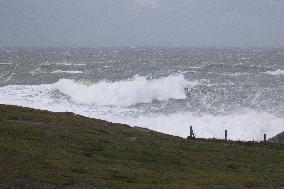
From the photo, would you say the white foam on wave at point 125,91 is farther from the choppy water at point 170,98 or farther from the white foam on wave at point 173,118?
the white foam on wave at point 173,118

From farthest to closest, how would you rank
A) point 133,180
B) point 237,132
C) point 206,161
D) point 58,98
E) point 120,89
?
point 120,89, point 58,98, point 237,132, point 206,161, point 133,180

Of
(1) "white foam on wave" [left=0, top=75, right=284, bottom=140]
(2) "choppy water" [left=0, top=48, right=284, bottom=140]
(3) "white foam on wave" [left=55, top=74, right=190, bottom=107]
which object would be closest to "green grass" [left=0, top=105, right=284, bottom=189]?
(1) "white foam on wave" [left=0, top=75, right=284, bottom=140]

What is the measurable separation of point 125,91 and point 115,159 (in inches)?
2133

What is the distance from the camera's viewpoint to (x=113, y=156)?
20.2m

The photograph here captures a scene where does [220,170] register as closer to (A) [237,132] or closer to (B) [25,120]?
(B) [25,120]

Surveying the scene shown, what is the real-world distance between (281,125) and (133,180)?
112 feet

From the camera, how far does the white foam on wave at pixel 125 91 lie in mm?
69438

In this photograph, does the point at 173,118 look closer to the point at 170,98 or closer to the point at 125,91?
the point at 170,98

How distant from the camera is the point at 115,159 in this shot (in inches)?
773

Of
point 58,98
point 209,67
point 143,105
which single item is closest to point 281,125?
point 143,105

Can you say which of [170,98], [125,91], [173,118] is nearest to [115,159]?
[173,118]

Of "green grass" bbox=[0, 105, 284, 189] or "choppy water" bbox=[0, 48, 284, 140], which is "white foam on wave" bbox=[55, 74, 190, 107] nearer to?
"choppy water" bbox=[0, 48, 284, 140]

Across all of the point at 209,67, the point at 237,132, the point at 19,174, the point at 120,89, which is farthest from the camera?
the point at 209,67

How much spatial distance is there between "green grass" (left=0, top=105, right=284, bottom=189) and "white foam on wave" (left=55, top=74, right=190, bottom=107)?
1571 inches
